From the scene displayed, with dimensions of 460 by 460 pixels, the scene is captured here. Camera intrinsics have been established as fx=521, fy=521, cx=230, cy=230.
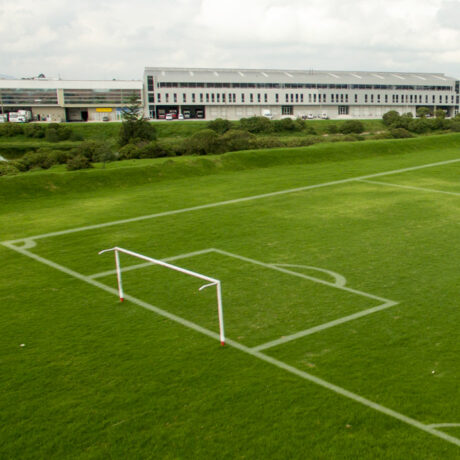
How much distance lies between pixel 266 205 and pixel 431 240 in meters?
9.73

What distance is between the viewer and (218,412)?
360 inches

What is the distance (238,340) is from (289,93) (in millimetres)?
135141

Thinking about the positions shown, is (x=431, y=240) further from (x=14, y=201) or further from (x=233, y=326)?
(x=14, y=201)

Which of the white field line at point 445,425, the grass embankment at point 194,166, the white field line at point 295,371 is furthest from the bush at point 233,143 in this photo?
the white field line at point 445,425

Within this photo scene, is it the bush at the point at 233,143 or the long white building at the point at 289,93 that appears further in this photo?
the long white building at the point at 289,93

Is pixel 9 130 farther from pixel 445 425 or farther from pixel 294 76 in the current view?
pixel 445 425

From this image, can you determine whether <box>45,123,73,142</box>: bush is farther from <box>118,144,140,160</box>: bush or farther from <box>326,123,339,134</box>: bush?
<box>326,123,339,134</box>: bush

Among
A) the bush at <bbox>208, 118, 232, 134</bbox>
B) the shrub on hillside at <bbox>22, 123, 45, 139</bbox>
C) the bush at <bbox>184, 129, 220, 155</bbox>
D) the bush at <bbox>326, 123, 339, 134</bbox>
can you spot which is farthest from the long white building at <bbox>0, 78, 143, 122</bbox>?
the bush at <bbox>184, 129, 220, 155</bbox>

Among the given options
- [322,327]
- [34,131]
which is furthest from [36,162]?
[322,327]

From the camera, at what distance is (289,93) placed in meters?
140

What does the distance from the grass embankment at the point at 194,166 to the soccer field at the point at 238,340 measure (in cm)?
846

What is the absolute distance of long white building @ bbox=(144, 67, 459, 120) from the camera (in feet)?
435

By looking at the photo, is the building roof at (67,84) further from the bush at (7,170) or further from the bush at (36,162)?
the bush at (7,170)

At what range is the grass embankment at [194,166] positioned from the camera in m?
31.8
